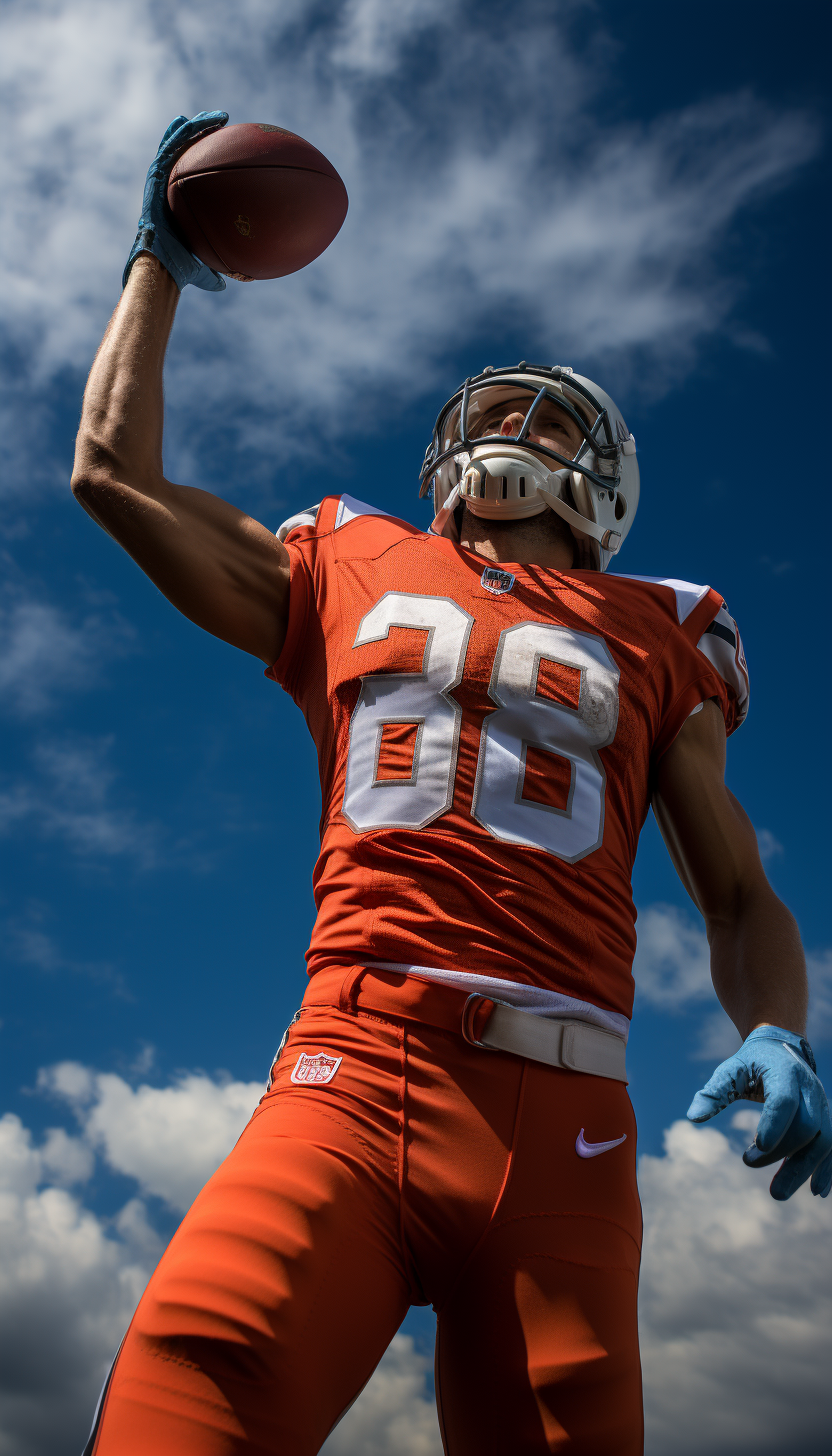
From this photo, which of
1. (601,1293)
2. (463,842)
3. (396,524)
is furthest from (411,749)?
(601,1293)

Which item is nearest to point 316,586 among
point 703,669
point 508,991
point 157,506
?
point 157,506

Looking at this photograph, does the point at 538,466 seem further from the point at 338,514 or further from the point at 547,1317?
the point at 547,1317

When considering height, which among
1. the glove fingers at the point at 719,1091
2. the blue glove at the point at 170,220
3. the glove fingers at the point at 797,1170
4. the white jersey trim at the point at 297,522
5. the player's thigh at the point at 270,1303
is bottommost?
the player's thigh at the point at 270,1303

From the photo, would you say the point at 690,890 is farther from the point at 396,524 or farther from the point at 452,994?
the point at 396,524

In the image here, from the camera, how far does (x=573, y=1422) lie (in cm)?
181

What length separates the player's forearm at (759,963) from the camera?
2502 mm

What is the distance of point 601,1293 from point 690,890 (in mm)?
1177

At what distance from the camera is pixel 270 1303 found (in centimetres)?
169

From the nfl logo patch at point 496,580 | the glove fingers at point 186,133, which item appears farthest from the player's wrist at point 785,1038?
the glove fingers at point 186,133

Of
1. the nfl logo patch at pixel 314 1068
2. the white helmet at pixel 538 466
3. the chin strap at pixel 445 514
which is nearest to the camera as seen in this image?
the nfl logo patch at pixel 314 1068

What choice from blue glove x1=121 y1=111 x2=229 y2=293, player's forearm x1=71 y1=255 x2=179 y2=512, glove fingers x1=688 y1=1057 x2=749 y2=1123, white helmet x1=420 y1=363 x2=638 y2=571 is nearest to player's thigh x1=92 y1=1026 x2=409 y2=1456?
glove fingers x1=688 y1=1057 x2=749 y2=1123

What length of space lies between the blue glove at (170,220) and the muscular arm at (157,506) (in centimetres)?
5

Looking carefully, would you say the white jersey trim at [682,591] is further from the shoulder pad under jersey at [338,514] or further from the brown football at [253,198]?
the brown football at [253,198]

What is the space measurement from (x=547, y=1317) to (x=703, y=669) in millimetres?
1595
